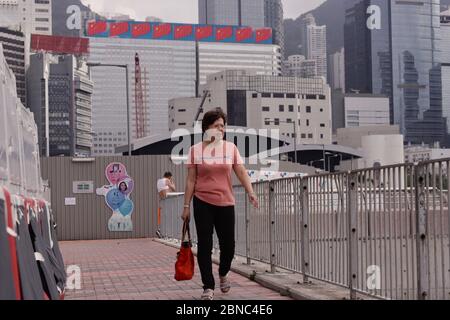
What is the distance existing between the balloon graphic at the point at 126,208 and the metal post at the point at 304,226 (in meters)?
18.4

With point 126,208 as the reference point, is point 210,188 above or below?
above

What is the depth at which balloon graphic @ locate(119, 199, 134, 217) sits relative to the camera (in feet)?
86.9

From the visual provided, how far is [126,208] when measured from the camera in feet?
87.1

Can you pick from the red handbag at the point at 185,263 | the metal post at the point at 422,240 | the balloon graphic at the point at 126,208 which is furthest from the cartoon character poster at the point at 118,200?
the metal post at the point at 422,240

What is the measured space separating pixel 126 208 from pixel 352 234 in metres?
20.1

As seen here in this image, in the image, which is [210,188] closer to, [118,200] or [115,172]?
[118,200]

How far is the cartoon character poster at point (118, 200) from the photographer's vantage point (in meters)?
26.5

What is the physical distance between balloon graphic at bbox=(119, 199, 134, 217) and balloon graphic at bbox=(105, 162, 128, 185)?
84 cm

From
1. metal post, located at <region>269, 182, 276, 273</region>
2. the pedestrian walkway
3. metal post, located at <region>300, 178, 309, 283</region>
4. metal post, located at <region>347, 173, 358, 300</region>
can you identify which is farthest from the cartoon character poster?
metal post, located at <region>347, 173, 358, 300</region>

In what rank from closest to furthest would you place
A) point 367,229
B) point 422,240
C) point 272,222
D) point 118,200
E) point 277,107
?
point 422,240, point 367,229, point 272,222, point 118,200, point 277,107

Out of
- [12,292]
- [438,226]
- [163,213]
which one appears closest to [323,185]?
[438,226]

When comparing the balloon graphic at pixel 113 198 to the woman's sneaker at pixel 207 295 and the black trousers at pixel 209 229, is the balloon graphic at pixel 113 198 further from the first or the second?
the woman's sneaker at pixel 207 295

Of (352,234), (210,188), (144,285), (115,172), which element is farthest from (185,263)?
(115,172)
